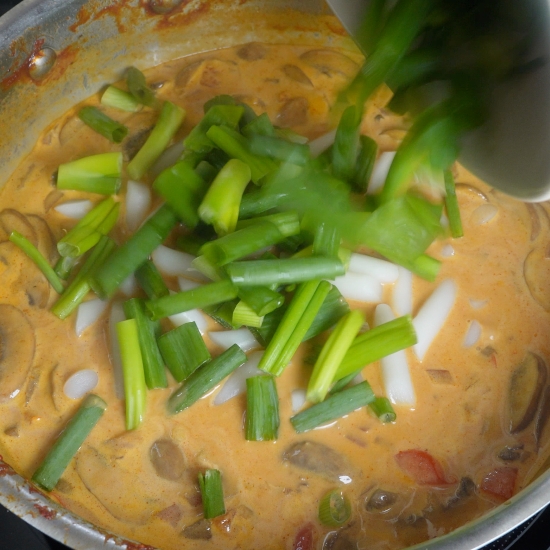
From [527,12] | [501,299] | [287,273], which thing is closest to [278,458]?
[287,273]

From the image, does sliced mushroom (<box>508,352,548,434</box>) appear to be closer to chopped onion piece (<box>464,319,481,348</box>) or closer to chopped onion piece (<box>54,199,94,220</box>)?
chopped onion piece (<box>464,319,481,348</box>)

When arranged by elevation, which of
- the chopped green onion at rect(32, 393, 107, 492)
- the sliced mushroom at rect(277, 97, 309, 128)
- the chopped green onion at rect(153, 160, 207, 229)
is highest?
the chopped green onion at rect(153, 160, 207, 229)

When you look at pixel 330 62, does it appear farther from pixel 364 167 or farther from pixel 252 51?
pixel 364 167

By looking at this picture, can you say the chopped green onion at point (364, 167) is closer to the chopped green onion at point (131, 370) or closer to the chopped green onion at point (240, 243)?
the chopped green onion at point (240, 243)

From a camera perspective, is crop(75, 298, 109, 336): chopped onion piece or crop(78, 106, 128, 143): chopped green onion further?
crop(78, 106, 128, 143): chopped green onion

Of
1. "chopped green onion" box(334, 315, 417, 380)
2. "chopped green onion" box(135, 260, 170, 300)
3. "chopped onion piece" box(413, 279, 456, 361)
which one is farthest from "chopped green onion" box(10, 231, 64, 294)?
"chopped onion piece" box(413, 279, 456, 361)

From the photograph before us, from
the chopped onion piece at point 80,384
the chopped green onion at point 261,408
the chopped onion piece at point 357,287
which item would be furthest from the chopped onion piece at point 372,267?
the chopped onion piece at point 80,384
